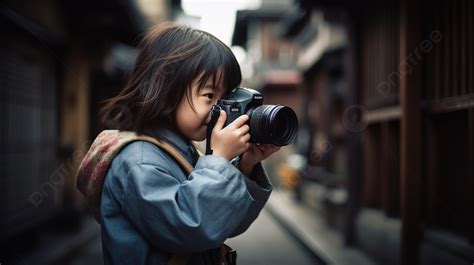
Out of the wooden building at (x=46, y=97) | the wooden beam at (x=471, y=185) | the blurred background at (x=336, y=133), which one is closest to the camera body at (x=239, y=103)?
the blurred background at (x=336, y=133)

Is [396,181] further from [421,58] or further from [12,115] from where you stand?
[12,115]

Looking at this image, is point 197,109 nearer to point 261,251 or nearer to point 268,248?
point 261,251

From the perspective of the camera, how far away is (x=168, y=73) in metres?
1.88

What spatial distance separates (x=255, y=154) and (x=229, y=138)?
0.28 m

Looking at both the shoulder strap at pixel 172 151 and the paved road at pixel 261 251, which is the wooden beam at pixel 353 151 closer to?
the paved road at pixel 261 251

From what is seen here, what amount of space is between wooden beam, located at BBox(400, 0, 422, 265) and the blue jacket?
3.80 meters

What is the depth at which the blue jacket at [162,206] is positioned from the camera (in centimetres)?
165

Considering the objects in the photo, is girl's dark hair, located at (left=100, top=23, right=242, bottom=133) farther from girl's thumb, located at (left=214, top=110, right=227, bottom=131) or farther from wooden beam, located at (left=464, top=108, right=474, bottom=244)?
wooden beam, located at (left=464, top=108, right=474, bottom=244)

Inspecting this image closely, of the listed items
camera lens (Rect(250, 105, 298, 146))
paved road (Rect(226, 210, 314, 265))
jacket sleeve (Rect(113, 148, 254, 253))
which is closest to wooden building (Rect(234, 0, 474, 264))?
paved road (Rect(226, 210, 314, 265))

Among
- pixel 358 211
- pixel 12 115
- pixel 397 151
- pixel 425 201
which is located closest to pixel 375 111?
pixel 397 151

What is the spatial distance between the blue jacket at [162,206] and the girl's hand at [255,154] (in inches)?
12.5

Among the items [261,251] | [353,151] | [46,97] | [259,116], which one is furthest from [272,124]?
[46,97]

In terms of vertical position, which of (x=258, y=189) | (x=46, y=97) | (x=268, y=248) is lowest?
(x=268, y=248)

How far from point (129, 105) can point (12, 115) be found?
5.69 m
